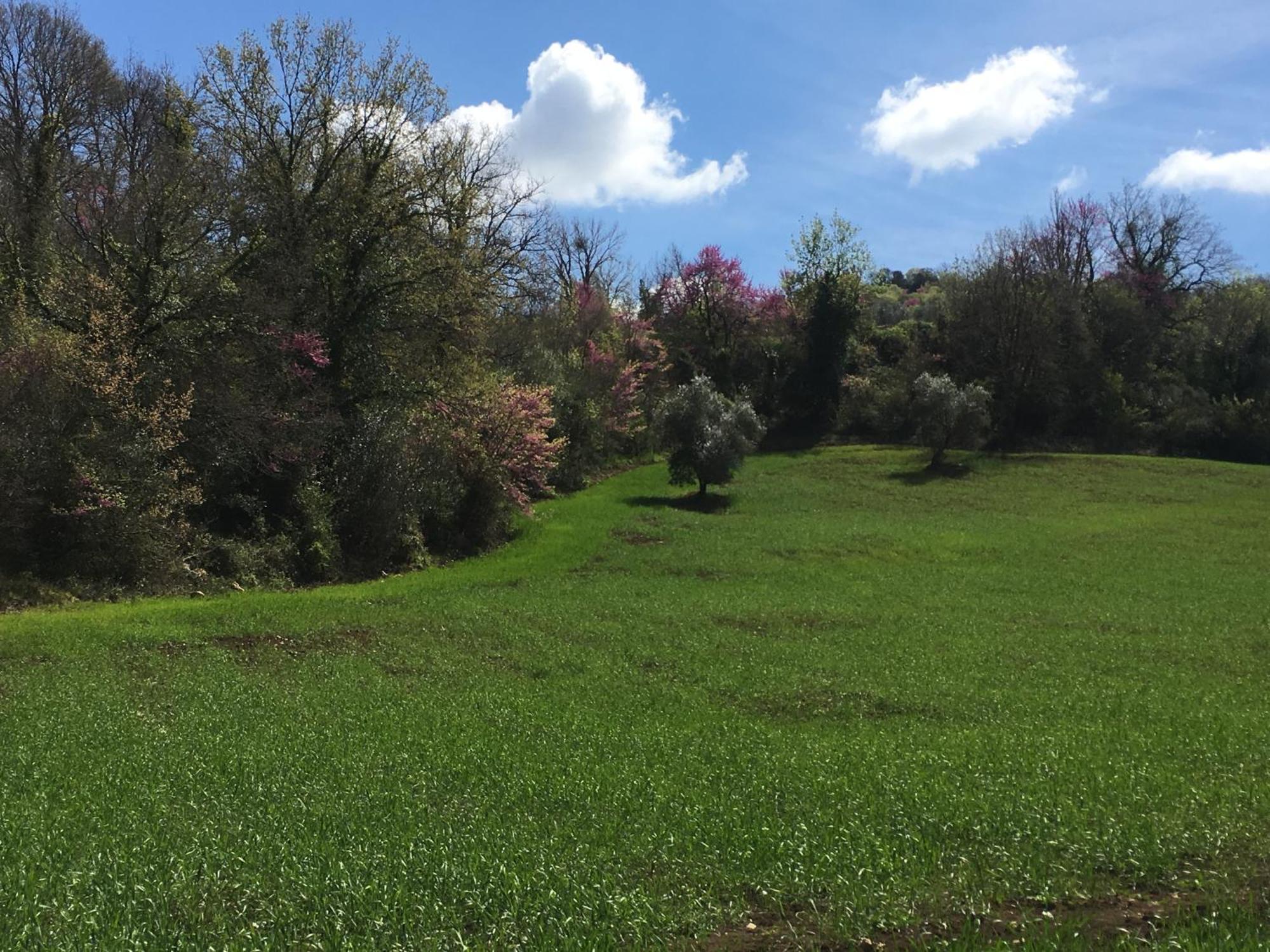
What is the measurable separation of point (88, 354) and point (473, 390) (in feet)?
39.8

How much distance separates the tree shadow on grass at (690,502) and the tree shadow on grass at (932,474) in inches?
474

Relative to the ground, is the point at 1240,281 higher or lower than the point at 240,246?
higher

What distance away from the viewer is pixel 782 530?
3070 centimetres

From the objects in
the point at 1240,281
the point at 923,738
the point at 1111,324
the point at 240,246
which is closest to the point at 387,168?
the point at 240,246

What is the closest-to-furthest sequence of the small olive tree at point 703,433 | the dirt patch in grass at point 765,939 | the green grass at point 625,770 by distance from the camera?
the dirt patch in grass at point 765,939, the green grass at point 625,770, the small olive tree at point 703,433

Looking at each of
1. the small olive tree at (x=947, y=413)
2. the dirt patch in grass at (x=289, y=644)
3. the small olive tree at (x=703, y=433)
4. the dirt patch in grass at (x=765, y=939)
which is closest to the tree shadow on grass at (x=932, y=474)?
the small olive tree at (x=947, y=413)

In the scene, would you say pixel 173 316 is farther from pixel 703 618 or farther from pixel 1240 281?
pixel 1240 281

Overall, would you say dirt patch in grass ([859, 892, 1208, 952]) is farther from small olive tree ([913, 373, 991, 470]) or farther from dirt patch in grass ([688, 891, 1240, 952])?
small olive tree ([913, 373, 991, 470])

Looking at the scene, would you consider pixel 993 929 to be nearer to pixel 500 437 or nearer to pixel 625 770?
pixel 625 770

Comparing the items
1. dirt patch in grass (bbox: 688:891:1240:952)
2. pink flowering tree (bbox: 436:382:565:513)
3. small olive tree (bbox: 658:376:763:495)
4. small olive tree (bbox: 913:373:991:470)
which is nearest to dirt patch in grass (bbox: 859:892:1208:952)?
dirt patch in grass (bbox: 688:891:1240:952)

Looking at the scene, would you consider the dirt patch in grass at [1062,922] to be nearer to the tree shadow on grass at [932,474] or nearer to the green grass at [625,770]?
the green grass at [625,770]

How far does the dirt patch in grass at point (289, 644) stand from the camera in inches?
512

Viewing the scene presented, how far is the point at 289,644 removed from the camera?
13727 mm

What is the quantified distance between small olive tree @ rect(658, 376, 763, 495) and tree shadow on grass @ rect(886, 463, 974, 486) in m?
11.5
